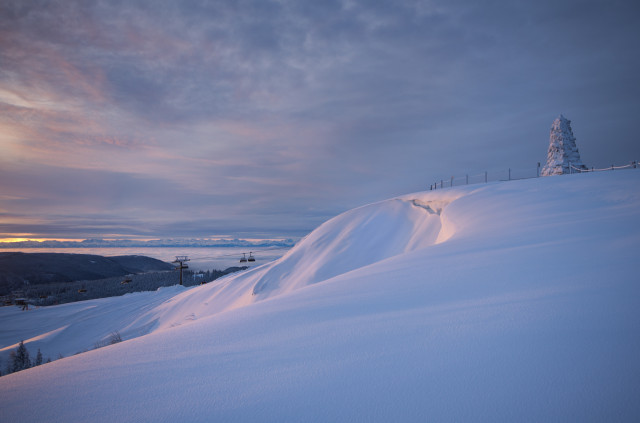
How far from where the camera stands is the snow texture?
90.4 feet

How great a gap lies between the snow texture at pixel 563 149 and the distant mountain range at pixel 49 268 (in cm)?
14005

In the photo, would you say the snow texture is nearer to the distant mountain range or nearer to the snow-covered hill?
the snow-covered hill

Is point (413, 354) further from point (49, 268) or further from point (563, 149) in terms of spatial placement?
point (49, 268)

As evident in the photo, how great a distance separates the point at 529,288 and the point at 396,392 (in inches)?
103

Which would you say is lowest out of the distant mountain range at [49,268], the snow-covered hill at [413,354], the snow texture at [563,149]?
the distant mountain range at [49,268]

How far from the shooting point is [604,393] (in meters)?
1.85

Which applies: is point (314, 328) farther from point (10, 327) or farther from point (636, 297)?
point (10, 327)

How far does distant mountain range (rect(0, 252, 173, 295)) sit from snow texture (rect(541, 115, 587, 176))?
140046 millimetres

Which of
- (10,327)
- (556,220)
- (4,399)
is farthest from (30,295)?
(556,220)

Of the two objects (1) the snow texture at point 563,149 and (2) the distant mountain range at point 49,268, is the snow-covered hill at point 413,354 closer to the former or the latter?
(1) the snow texture at point 563,149

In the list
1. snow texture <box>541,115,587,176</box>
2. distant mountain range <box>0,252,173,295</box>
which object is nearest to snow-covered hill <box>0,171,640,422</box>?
snow texture <box>541,115,587,176</box>

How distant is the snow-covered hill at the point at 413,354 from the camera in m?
1.98

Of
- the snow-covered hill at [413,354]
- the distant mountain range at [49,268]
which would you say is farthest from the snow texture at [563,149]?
the distant mountain range at [49,268]

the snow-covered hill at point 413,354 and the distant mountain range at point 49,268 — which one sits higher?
the snow-covered hill at point 413,354
